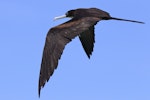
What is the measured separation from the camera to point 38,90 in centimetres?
1189

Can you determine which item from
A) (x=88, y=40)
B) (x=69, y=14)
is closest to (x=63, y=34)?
(x=69, y=14)

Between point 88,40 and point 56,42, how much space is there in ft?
20.0

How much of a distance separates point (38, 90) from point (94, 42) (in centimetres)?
775

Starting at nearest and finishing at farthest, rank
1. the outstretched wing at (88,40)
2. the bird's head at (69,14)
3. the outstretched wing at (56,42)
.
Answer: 1. the outstretched wing at (56,42)
2. the bird's head at (69,14)
3. the outstretched wing at (88,40)

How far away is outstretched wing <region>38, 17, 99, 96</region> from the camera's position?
1227 cm

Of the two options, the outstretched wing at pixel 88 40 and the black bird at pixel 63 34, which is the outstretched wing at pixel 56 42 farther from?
the outstretched wing at pixel 88 40

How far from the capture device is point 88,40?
63.2 feet

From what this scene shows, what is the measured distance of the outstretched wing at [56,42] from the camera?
12266mm

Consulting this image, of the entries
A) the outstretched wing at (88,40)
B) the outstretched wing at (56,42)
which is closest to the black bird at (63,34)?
the outstretched wing at (56,42)

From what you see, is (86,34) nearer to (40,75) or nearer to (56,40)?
(56,40)

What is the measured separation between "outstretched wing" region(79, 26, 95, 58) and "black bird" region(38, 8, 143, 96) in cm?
146

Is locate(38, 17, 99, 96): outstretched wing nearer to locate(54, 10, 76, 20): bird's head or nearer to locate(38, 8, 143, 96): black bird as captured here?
locate(38, 8, 143, 96): black bird

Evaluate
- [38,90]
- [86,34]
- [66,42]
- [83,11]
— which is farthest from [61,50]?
[86,34]

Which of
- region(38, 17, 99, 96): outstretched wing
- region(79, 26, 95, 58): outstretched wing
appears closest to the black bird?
region(38, 17, 99, 96): outstretched wing
